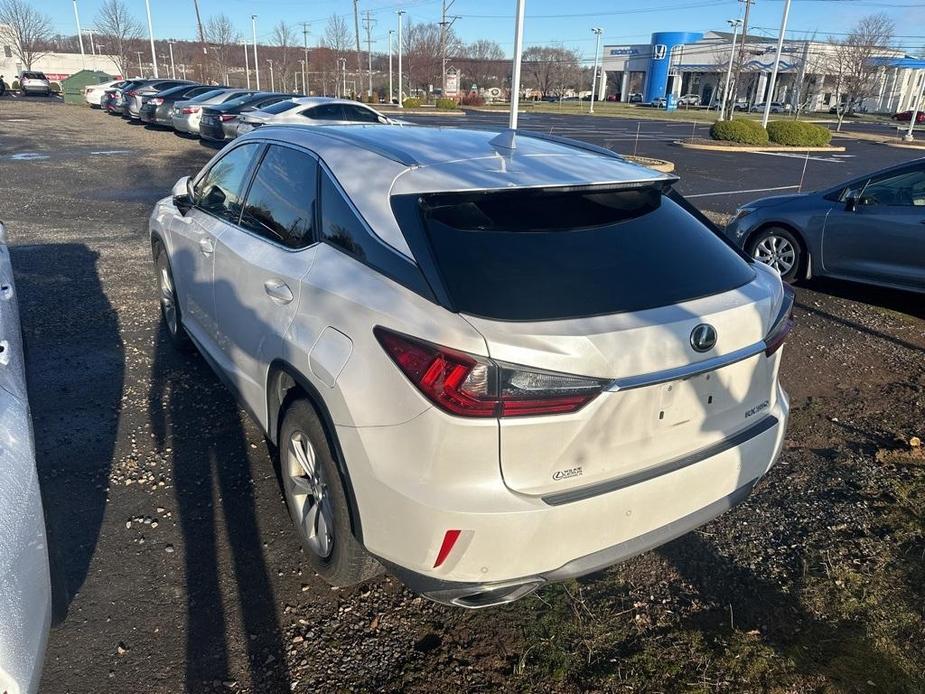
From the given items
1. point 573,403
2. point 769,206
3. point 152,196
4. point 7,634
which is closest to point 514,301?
point 573,403

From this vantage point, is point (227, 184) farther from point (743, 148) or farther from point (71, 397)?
point (743, 148)

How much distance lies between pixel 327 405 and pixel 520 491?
77 centimetres

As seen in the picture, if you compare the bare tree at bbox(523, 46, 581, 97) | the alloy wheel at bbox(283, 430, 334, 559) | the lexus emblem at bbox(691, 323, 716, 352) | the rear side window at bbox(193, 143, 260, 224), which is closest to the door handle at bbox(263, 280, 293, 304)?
the alloy wheel at bbox(283, 430, 334, 559)

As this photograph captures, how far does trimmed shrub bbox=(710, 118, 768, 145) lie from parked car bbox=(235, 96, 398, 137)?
1604 cm

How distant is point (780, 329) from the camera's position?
106 inches

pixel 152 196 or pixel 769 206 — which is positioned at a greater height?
pixel 769 206

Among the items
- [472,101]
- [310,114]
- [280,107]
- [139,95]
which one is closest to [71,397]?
[310,114]

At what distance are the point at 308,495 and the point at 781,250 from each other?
6.22 meters

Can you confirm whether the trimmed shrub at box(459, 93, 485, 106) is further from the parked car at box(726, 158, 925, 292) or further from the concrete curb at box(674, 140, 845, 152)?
the parked car at box(726, 158, 925, 292)

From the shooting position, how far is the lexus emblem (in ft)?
7.55

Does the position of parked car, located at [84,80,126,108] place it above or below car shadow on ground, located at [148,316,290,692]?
above

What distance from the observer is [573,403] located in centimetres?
211

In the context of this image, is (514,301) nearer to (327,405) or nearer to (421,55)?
(327,405)

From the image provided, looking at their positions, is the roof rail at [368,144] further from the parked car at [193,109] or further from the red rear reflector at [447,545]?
the parked car at [193,109]
